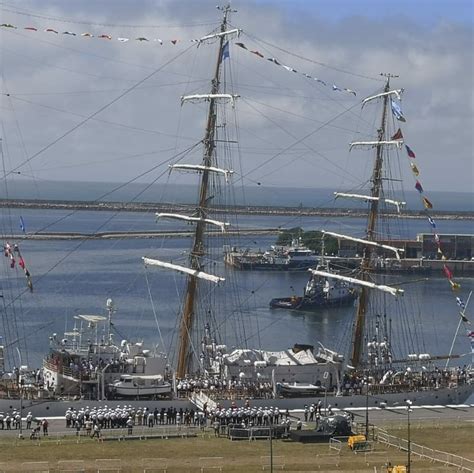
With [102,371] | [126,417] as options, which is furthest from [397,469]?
[102,371]

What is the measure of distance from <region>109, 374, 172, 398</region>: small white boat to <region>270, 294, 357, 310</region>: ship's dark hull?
62927 millimetres

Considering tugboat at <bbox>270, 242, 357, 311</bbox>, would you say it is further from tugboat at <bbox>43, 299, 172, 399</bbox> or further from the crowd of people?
the crowd of people

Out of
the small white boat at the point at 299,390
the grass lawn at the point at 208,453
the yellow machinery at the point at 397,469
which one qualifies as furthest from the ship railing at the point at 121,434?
the yellow machinery at the point at 397,469

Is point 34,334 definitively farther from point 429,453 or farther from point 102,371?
point 429,453

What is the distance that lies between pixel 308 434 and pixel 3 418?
14.4 m

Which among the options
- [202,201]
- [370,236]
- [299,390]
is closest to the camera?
[299,390]

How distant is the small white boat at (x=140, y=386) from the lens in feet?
207

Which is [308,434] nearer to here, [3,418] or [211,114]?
[3,418]

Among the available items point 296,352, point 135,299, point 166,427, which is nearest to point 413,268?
point 135,299

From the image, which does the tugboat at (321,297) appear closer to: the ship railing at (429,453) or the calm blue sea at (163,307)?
the calm blue sea at (163,307)

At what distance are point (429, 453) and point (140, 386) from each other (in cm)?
1699

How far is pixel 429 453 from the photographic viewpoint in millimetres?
53062

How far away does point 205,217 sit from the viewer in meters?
70.8

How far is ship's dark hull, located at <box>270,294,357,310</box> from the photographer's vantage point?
127625 millimetres
